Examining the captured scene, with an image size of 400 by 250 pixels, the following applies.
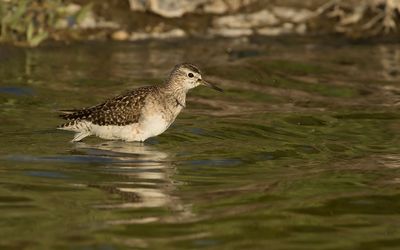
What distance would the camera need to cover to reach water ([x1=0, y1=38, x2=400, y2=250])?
41.2 ft

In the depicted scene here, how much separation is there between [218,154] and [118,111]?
6.52 ft

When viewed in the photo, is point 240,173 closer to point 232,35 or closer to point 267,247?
point 267,247

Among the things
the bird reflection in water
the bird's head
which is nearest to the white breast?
the bird reflection in water

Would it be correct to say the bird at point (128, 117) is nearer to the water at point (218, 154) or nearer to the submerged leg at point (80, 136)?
the submerged leg at point (80, 136)

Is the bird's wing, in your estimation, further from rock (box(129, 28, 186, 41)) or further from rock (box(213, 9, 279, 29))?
rock (box(213, 9, 279, 29))

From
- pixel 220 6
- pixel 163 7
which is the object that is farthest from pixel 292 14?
pixel 163 7

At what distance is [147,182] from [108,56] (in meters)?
10.9

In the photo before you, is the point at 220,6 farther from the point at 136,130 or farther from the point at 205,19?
the point at 136,130

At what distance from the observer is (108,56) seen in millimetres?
25516

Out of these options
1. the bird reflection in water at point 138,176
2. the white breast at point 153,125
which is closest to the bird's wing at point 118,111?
the white breast at point 153,125

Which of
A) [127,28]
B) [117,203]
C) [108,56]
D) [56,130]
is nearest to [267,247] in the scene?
[117,203]

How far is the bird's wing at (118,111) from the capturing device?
17.7 m

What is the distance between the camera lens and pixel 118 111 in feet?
58.4

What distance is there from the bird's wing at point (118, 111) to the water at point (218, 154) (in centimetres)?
45
